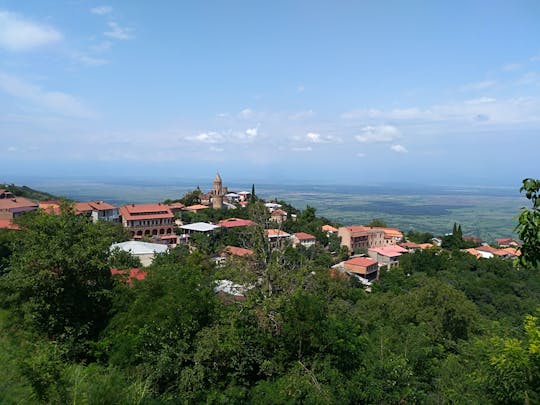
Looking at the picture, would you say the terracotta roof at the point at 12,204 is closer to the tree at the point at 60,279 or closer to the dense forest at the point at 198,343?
the dense forest at the point at 198,343

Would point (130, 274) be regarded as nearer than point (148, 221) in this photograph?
Yes

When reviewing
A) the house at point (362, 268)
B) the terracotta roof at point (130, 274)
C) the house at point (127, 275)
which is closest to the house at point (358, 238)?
the house at point (362, 268)

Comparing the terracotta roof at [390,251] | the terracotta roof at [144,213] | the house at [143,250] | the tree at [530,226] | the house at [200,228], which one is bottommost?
the terracotta roof at [390,251]

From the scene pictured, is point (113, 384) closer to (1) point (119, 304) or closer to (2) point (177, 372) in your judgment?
(2) point (177, 372)

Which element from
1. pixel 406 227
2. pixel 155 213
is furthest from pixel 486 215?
pixel 155 213

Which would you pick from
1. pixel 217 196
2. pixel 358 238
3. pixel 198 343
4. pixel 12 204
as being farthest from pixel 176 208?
pixel 198 343

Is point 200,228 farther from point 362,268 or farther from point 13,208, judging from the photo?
point 13,208

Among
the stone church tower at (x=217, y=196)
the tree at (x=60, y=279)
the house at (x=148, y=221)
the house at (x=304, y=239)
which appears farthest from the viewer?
the stone church tower at (x=217, y=196)
